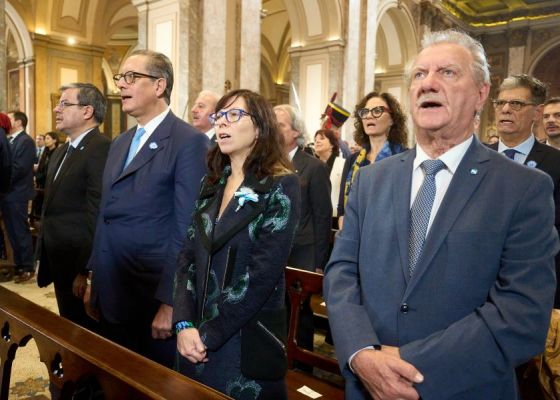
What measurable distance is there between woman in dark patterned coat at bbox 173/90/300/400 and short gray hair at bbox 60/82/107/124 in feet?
4.44

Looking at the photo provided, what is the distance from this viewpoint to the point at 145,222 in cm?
203

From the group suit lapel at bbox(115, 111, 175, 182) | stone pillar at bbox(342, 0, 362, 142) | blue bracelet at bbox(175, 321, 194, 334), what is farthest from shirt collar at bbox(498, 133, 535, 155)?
stone pillar at bbox(342, 0, 362, 142)

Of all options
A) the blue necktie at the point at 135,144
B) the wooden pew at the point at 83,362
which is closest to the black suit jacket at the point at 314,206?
the blue necktie at the point at 135,144

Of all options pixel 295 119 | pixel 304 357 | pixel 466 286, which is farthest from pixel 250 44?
pixel 466 286

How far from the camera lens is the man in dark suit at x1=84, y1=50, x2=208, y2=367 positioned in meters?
2.02

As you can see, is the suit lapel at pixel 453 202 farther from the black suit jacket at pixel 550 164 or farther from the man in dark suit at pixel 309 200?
the man in dark suit at pixel 309 200

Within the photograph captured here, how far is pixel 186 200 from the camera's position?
2016 mm

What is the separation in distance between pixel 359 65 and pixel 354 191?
9.04 m

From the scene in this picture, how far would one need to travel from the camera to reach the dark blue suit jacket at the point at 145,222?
2.03 metres

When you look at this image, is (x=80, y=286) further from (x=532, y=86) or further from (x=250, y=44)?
(x=250, y=44)

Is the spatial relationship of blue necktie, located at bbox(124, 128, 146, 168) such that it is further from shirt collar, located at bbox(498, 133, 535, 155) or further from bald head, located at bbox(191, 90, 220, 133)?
shirt collar, located at bbox(498, 133, 535, 155)

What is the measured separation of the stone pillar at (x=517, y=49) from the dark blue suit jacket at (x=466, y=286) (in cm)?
1792

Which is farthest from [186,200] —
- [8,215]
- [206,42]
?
[206,42]

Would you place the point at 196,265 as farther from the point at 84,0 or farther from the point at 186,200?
the point at 84,0
